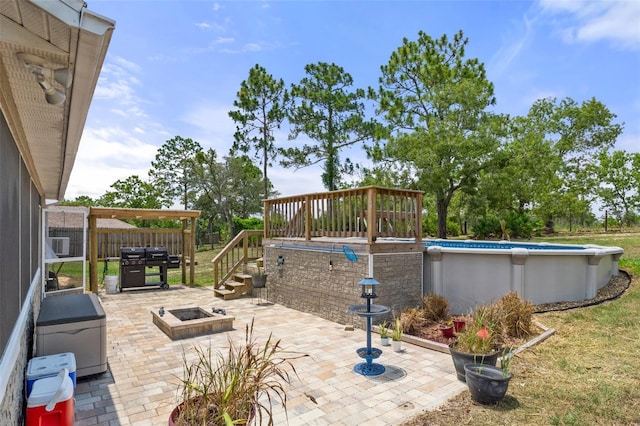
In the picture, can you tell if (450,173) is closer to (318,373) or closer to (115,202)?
(318,373)

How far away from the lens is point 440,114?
17531 millimetres

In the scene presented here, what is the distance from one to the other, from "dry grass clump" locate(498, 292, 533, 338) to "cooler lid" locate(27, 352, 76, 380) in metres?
5.57

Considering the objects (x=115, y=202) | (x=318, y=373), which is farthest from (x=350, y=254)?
(x=115, y=202)

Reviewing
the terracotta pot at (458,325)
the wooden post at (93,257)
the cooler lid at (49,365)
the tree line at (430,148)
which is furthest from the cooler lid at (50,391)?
the tree line at (430,148)

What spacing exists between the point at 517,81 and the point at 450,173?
4.46 metres

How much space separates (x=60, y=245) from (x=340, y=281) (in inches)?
247

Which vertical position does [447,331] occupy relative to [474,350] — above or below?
below

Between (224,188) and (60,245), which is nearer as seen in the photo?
(60,245)

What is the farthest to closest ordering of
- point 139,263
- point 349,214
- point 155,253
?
1. point 155,253
2. point 139,263
3. point 349,214

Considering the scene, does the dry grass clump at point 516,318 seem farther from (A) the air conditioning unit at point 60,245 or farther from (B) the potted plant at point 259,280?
(A) the air conditioning unit at point 60,245

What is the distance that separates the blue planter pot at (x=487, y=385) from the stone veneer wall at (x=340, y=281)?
275 centimetres

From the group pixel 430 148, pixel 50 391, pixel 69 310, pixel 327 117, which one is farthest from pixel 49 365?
pixel 327 117

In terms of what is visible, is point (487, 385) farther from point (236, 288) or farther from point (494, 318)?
point (236, 288)

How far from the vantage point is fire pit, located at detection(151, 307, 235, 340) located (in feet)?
19.4
